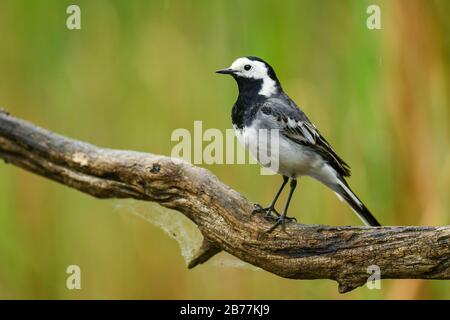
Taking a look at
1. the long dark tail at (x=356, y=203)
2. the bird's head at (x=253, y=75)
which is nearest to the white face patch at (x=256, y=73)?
the bird's head at (x=253, y=75)

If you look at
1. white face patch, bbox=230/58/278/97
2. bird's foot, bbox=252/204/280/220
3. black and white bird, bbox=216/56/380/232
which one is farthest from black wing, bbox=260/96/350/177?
bird's foot, bbox=252/204/280/220

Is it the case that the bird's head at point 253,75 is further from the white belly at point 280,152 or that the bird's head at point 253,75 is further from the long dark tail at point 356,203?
the long dark tail at point 356,203

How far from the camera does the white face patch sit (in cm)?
277

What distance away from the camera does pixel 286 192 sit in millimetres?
3012

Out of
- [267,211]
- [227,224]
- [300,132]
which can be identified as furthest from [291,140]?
[227,224]

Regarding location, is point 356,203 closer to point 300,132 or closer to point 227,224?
point 300,132

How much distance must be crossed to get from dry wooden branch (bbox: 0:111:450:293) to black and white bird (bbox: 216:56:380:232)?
0.73ft

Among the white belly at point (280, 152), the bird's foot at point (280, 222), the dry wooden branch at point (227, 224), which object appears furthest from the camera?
the white belly at point (280, 152)

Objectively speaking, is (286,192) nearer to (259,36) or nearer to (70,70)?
(259,36)

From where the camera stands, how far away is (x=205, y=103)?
3.13 metres

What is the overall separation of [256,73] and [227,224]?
700 mm

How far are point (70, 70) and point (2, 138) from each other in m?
0.65

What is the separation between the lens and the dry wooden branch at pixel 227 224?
2.12 meters
